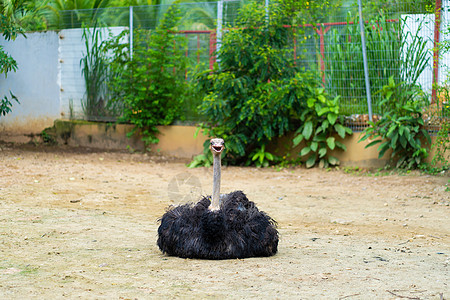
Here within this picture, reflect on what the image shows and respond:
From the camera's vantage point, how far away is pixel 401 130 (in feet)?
30.3

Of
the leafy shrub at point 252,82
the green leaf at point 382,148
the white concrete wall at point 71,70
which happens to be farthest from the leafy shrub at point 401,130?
the white concrete wall at point 71,70

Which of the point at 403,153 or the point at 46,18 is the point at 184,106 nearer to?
the point at 403,153

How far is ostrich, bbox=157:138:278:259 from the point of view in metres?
4.52

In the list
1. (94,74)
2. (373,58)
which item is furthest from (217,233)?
(94,74)

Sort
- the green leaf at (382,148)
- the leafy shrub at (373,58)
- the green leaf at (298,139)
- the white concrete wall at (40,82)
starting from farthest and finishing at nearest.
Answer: the white concrete wall at (40,82)
the green leaf at (298,139)
the leafy shrub at (373,58)
the green leaf at (382,148)

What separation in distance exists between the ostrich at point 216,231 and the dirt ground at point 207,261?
106 millimetres

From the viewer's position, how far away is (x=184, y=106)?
38.1 ft

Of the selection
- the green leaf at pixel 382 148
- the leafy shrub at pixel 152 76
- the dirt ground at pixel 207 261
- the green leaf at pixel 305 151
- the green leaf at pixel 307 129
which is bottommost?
the dirt ground at pixel 207 261

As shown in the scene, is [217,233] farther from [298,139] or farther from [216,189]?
[298,139]

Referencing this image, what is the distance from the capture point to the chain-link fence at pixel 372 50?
372 inches

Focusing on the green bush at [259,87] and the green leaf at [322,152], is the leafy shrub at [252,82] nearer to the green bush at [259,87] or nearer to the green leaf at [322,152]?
the green bush at [259,87]

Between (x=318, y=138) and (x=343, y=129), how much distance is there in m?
0.48

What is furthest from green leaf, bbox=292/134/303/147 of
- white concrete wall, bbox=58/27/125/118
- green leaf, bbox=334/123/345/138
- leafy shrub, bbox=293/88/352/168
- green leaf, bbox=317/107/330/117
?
white concrete wall, bbox=58/27/125/118

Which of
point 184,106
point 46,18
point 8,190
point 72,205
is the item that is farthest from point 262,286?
point 46,18
